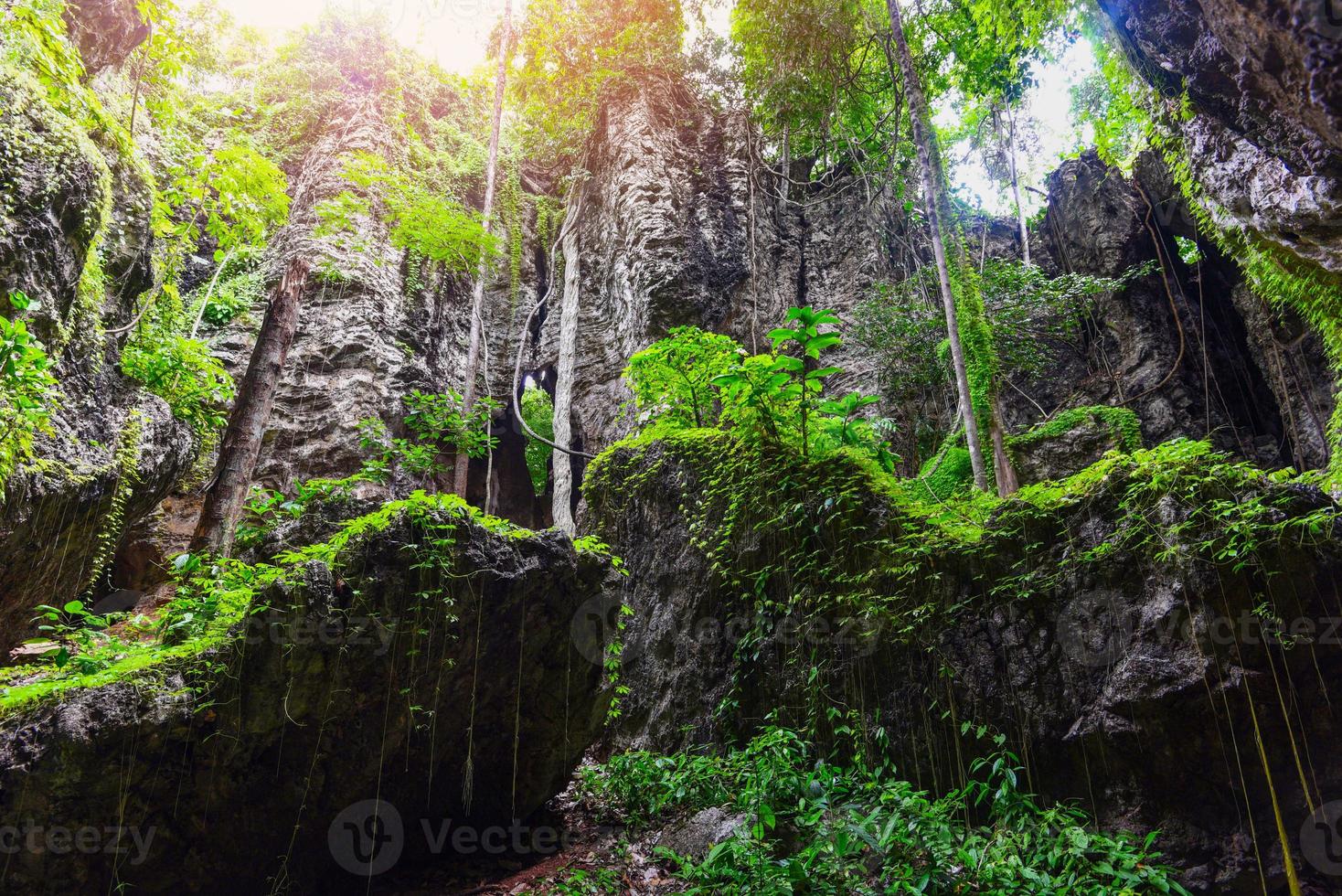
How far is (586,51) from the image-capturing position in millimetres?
15477

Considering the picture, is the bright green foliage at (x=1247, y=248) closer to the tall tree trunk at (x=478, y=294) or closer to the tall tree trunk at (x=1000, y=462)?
the tall tree trunk at (x=1000, y=462)

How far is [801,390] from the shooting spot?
6.09 metres

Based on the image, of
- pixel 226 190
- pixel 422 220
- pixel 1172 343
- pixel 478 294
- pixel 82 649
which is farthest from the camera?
pixel 1172 343

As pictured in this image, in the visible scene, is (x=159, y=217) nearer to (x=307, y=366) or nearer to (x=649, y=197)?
(x=307, y=366)

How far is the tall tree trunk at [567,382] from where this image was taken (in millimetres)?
12203

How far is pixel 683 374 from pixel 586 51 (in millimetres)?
11865

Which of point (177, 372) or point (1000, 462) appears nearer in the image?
point (1000, 462)

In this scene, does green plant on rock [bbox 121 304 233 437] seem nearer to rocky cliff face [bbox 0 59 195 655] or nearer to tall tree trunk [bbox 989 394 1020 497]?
rocky cliff face [bbox 0 59 195 655]

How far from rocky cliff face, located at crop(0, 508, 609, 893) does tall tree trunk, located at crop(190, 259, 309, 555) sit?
8.05 ft

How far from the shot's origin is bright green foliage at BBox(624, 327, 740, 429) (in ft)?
23.5

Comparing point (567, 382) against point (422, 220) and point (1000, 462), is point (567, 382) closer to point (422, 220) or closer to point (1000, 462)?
point (422, 220)

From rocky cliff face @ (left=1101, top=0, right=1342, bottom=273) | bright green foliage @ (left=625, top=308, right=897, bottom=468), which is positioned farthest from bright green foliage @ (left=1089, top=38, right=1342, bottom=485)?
bright green foliage @ (left=625, top=308, right=897, bottom=468)

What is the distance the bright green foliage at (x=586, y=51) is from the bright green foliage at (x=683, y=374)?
10.9 metres

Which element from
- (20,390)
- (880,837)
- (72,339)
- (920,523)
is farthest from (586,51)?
(880,837)
